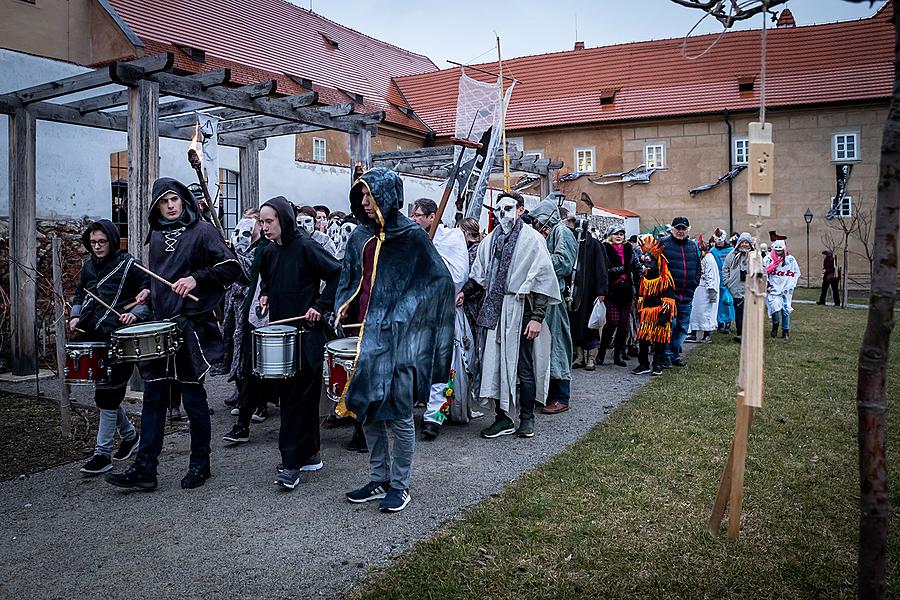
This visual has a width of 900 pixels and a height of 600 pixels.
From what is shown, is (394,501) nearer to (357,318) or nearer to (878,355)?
(357,318)

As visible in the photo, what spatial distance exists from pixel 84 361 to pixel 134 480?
90 cm

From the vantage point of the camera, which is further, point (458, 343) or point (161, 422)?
point (458, 343)

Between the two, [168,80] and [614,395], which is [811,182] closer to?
[614,395]

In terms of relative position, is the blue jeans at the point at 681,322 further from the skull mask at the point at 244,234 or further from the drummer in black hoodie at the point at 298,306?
the drummer in black hoodie at the point at 298,306

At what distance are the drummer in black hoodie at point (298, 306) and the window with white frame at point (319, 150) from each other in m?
19.3

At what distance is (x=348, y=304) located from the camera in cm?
473

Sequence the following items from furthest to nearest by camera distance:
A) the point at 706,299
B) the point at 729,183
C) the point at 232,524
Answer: the point at 729,183, the point at 706,299, the point at 232,524

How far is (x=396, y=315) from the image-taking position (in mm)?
4453

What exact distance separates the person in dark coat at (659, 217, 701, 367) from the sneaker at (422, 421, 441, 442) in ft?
14.7

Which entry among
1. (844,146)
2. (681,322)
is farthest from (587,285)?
(844,146)

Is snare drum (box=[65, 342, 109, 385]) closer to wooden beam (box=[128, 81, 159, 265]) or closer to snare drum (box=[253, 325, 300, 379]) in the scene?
snare drum (box=[253, 325, 300, 379])

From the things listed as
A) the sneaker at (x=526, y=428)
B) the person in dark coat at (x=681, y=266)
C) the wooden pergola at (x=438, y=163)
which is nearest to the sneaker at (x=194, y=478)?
the sneaker at (x=526, y=428)

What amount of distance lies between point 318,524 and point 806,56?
1261 inches

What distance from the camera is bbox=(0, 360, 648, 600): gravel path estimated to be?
3566mm
